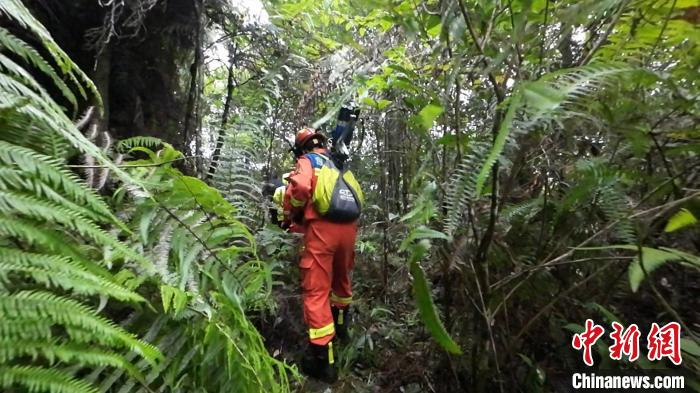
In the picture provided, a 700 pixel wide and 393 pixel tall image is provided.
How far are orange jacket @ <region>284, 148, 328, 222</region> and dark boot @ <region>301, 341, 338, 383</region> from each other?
102cm

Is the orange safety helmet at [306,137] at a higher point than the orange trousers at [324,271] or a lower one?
higher

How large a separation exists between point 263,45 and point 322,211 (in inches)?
68.1

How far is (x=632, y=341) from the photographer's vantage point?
1800 millimetres

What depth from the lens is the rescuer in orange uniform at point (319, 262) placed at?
10.2 ft

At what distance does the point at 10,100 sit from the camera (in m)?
0.92

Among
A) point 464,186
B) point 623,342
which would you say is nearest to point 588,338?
point 623,342

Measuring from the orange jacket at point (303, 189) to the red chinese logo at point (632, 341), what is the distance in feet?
6.88

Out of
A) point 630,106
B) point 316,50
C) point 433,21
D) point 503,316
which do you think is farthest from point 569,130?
point 316,50

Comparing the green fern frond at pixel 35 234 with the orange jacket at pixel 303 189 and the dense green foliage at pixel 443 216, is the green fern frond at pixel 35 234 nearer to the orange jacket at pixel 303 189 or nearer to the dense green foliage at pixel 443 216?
the dense green foliage at pixel 443 216

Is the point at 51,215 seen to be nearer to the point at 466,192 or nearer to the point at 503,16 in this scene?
the point at 466,192

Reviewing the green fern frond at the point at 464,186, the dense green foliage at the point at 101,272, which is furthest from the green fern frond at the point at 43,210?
the green fern frond at the point at 464,186

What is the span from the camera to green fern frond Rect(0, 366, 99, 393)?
0.83 meters

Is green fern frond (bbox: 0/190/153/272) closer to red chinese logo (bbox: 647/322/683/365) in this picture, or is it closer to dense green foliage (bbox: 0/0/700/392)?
dense green foliage (bbox: 0/0/700/392)

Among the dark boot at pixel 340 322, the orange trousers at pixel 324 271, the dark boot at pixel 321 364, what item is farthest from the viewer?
the dark boot at pixel 340 322
